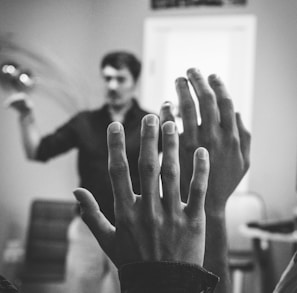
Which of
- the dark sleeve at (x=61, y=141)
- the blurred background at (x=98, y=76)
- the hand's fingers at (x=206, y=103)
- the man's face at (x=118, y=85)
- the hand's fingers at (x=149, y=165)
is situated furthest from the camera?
the blurred background at (x=98, y=76)

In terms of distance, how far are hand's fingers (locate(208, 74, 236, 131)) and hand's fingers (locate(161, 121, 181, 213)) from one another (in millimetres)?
104

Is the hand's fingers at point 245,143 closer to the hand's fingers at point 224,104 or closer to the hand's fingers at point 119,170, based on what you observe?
the hand's fingers at point 224,104

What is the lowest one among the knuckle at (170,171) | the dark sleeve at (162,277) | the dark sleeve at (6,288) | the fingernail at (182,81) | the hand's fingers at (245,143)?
the dark sleeve at (6,288)

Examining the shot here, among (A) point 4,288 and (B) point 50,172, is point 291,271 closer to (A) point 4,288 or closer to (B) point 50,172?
(A) point 4,288

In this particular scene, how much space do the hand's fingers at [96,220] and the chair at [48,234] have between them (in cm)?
235

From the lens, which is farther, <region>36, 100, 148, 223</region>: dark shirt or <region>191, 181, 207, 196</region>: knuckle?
<region>36, 100, 148, 223</region>: dark shirt

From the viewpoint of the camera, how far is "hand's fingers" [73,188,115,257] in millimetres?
352

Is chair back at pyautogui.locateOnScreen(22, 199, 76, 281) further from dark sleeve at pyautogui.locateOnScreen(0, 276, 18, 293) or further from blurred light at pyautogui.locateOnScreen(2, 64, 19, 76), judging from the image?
dark sleeve at pyautogui.locateOnScreen(0, 276, 18, 293)

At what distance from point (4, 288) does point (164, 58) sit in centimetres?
279

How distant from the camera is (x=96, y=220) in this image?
0.36m

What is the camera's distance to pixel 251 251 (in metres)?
2.76

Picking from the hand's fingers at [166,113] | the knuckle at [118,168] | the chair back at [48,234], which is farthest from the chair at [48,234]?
the knuckle at [118,168]

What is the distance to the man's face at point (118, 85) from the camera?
209 centimetres

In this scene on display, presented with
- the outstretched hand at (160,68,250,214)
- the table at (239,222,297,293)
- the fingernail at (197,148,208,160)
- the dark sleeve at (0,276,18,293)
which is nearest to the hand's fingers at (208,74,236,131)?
the outstretched hand at (160,68,250,214)
